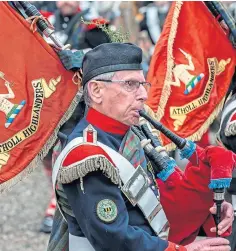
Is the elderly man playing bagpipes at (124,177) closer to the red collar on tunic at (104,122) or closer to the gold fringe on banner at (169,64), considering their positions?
the red collar on tunic at (104,122)

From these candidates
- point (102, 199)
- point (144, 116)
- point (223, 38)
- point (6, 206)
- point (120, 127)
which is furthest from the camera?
point (6, 206)

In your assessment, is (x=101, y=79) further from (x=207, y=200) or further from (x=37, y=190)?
(x=37, y=190)

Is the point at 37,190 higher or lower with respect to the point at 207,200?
lower

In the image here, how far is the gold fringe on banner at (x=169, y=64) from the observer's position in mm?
5445

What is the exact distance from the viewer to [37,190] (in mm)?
9023

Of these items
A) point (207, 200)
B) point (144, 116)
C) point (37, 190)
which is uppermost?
point (144, 116)

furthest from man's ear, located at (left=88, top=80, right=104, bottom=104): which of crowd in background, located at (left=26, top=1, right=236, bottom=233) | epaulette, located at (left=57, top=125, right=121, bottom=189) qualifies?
crowd in background, located at (left=26, top=1, right=236, bottom=233)

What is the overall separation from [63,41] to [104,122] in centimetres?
574

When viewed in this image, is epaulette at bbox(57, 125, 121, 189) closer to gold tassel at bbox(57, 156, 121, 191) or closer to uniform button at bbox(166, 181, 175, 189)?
gold tassel at bbox(57, 156, 121, 191)

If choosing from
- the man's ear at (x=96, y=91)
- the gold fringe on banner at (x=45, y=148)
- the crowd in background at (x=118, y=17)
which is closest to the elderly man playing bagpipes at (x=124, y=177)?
the man's ear at (x=96, y=91)

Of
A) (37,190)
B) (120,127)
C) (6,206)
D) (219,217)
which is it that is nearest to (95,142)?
(120,127)

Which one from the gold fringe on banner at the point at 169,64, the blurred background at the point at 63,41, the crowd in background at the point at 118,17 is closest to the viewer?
the gold fringe on banner at the point at 169,64

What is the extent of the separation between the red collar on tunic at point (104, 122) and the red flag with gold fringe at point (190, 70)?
5.56 feet

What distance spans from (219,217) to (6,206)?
4708 millimetres
